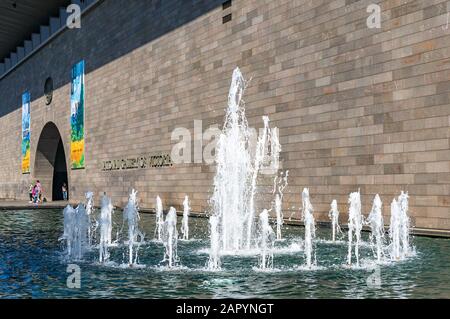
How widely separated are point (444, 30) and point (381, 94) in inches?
78.8

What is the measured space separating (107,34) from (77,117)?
5.73 meters

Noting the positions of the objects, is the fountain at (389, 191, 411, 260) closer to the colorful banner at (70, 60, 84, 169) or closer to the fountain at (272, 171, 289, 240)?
the fountain at (272, 171, 289, 240)

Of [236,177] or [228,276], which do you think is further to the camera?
[236,177]

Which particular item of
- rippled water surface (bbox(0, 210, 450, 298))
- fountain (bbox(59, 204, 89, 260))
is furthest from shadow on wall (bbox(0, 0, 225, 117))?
rippled water surface (bbox(0, 210, 450, 298))

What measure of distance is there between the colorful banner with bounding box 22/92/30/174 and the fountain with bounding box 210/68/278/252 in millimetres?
24749

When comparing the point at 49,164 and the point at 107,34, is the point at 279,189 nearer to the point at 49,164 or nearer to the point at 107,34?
the point at 107,34

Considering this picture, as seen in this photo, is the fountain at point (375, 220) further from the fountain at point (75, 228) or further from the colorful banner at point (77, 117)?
the colorful banner at point (77, 117)

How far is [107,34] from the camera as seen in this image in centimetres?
2620

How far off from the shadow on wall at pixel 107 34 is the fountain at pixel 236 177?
3.43 metres

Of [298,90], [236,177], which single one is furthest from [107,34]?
[236,177]

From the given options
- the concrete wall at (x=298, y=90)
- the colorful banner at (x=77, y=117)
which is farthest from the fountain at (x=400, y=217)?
the colorful banner at (x=77, y=117)

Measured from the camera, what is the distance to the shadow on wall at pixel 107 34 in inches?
828
